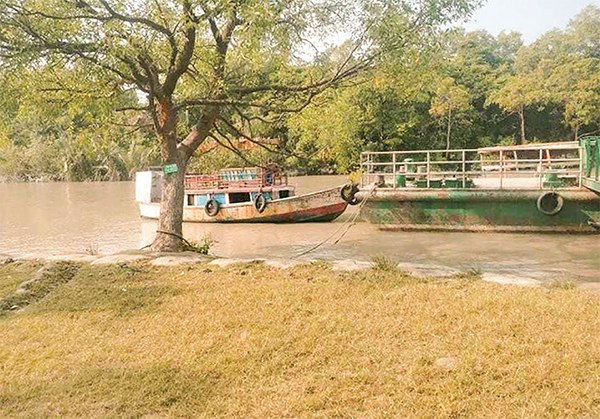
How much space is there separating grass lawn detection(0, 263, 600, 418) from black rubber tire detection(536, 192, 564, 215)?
9.33 m

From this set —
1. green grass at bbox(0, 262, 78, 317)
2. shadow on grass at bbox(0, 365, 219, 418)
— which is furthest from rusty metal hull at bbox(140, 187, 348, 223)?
shadow on grass at bbox(0, 365, 219, 418)

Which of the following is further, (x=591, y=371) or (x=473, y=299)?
(x=473, y=299)

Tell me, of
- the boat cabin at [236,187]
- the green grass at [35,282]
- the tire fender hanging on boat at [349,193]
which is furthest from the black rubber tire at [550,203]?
the green grass at [35,282]

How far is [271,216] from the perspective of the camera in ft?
59.4

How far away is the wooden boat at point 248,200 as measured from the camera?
17812 millimetres

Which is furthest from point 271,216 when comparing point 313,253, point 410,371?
point 410,371

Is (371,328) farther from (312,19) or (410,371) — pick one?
(312,19)

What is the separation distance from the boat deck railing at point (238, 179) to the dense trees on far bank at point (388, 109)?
0.94 m

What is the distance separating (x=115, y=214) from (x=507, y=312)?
2152 centimetres

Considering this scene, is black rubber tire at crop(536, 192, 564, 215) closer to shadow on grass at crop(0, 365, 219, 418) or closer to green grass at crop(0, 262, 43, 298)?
green grass at crop(0, 262, 43, 298)

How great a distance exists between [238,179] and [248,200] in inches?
39.6

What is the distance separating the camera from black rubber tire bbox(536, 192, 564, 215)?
45.8ft

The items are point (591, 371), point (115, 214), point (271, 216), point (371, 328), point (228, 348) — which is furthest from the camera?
point (115, 214)

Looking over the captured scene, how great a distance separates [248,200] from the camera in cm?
1927
